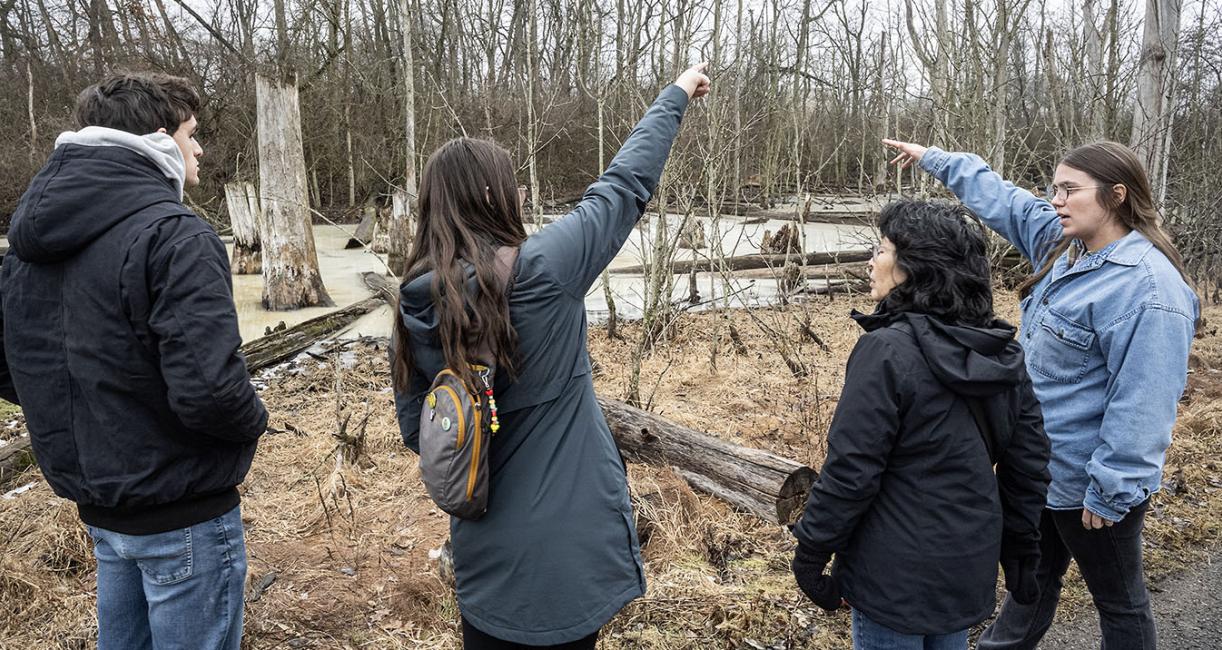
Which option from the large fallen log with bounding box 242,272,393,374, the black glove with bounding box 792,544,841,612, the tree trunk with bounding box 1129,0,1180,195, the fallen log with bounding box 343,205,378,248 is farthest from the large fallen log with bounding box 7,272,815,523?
the fallen log with bounding box 343,205,378,248

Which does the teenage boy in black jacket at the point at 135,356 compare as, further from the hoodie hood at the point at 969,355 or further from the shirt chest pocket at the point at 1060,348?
the shirt chest pocket at the point at 1060,348

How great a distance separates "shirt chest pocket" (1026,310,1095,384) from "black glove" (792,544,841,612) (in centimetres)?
98

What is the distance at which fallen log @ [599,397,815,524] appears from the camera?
4.10 metres

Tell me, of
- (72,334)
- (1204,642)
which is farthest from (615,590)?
(1204,642)

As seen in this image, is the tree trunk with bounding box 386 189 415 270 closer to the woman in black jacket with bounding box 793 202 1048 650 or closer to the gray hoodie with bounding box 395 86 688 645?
the gray hoodie with bounding box 395 86 688 645

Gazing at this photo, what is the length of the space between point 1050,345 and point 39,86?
2535 cm

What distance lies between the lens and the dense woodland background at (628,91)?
831cm

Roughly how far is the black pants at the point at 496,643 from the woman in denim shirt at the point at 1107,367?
59.7 inches

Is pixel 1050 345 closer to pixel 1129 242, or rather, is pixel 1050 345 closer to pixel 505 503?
pixel 1129 242

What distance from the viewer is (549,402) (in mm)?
1898

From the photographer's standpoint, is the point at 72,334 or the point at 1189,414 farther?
the point at 1189,414

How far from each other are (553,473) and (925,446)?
0.91 m

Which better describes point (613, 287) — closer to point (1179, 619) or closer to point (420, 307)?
point (1179, 619)

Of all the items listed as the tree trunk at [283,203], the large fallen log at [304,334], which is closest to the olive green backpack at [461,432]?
the large fallen log at [304,334]
